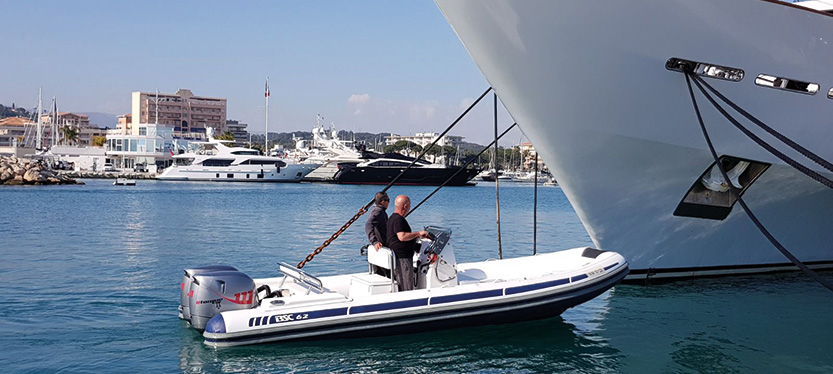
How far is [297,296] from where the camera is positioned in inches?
340

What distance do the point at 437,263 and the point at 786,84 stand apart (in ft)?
18.8

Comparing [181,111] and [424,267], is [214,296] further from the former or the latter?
[181,111]

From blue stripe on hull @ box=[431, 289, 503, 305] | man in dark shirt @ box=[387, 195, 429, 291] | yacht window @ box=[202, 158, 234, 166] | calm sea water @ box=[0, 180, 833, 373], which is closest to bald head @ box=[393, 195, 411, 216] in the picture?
man in dark shirt @ box=[387, 195, 429, 291]

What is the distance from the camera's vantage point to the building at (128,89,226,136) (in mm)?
183625

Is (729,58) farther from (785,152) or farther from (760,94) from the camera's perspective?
(785,152)

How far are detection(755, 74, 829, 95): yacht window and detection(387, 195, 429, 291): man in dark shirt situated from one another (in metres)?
5.37

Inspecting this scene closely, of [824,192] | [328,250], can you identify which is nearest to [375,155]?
[328,250]

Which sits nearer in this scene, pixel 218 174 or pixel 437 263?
pixel 437 263

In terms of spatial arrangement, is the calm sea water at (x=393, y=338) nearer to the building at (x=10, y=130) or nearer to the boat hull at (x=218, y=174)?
the boat hull at (x=218, y=174)

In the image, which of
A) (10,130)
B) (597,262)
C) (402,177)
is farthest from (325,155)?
(10,130)

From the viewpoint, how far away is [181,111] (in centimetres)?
18725

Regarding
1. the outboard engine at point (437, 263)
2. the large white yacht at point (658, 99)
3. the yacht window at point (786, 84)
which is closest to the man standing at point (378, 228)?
the outboard engine at point (437, 263)

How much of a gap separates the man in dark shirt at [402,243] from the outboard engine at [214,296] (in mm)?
1889

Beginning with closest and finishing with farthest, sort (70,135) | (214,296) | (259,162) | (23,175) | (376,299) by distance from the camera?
1. (214,296)
2. (376,299)
3. (23,175)
4. (259,162)
5. (70,135)
